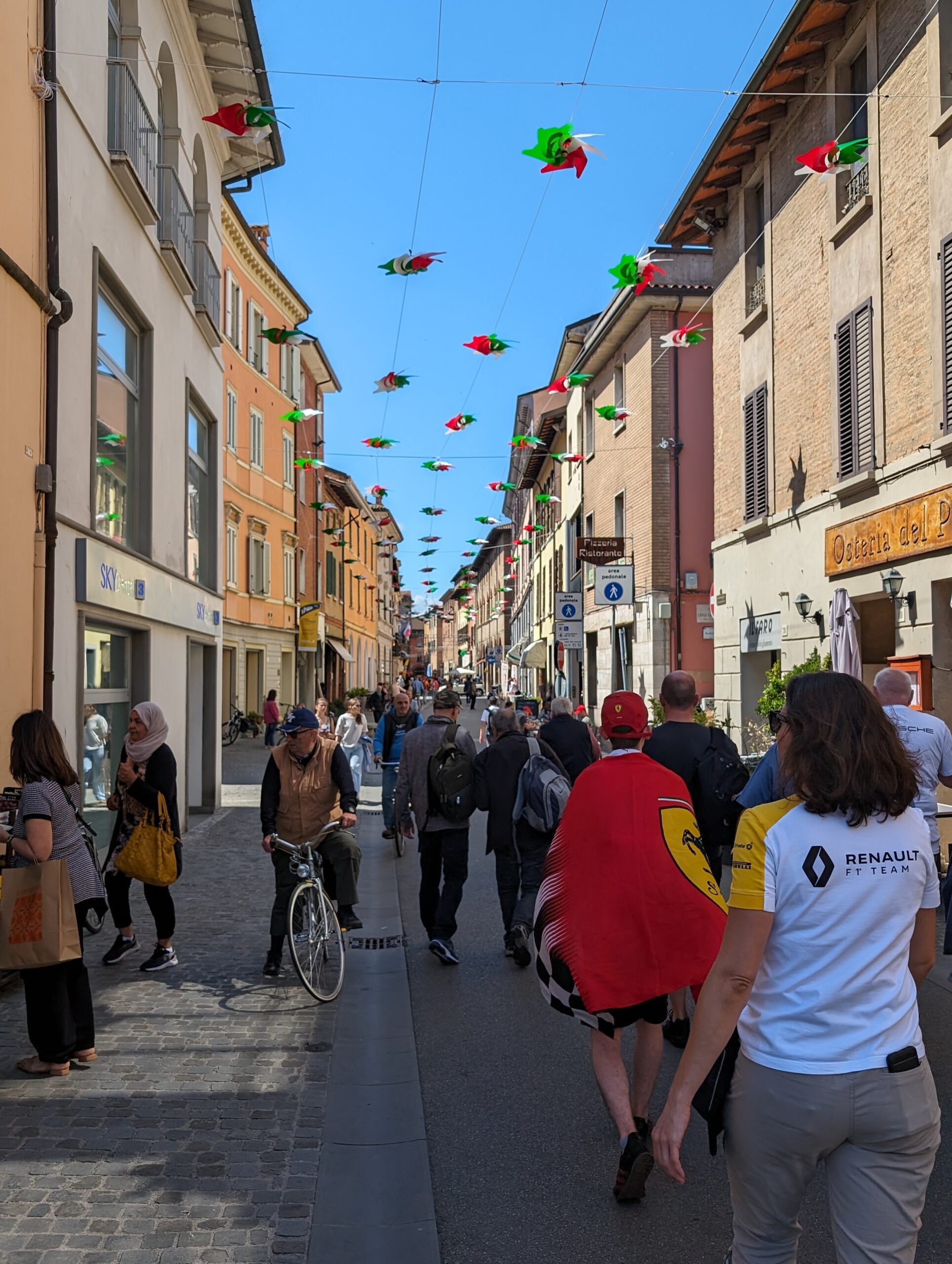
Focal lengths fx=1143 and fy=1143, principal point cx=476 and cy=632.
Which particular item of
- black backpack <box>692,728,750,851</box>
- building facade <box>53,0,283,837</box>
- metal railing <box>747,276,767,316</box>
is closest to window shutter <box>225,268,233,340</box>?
building facade <box>53,0,283,837</box>

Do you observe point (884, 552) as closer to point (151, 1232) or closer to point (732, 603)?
point (732, 603)

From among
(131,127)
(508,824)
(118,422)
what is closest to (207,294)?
(131,127)

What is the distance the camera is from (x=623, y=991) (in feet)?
13.1

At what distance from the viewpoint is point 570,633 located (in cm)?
2600

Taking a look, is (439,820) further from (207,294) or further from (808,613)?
(207,294)

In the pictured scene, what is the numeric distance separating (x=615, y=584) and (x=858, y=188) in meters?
7.93

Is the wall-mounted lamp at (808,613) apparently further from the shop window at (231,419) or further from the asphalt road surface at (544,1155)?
the shop window at (231,419)

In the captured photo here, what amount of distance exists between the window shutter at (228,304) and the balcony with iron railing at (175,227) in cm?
1471

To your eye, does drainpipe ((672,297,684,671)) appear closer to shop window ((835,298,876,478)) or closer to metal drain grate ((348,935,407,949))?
shop window ((835,298,876,478))

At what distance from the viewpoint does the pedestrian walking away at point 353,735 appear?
16.7m

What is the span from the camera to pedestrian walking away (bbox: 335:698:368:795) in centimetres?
1673

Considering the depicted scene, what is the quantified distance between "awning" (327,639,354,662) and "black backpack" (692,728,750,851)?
138 ft

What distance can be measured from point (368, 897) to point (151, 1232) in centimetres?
679

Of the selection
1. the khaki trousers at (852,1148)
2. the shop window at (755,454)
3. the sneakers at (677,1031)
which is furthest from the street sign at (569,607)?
the khaki trousers at (852,1148)
